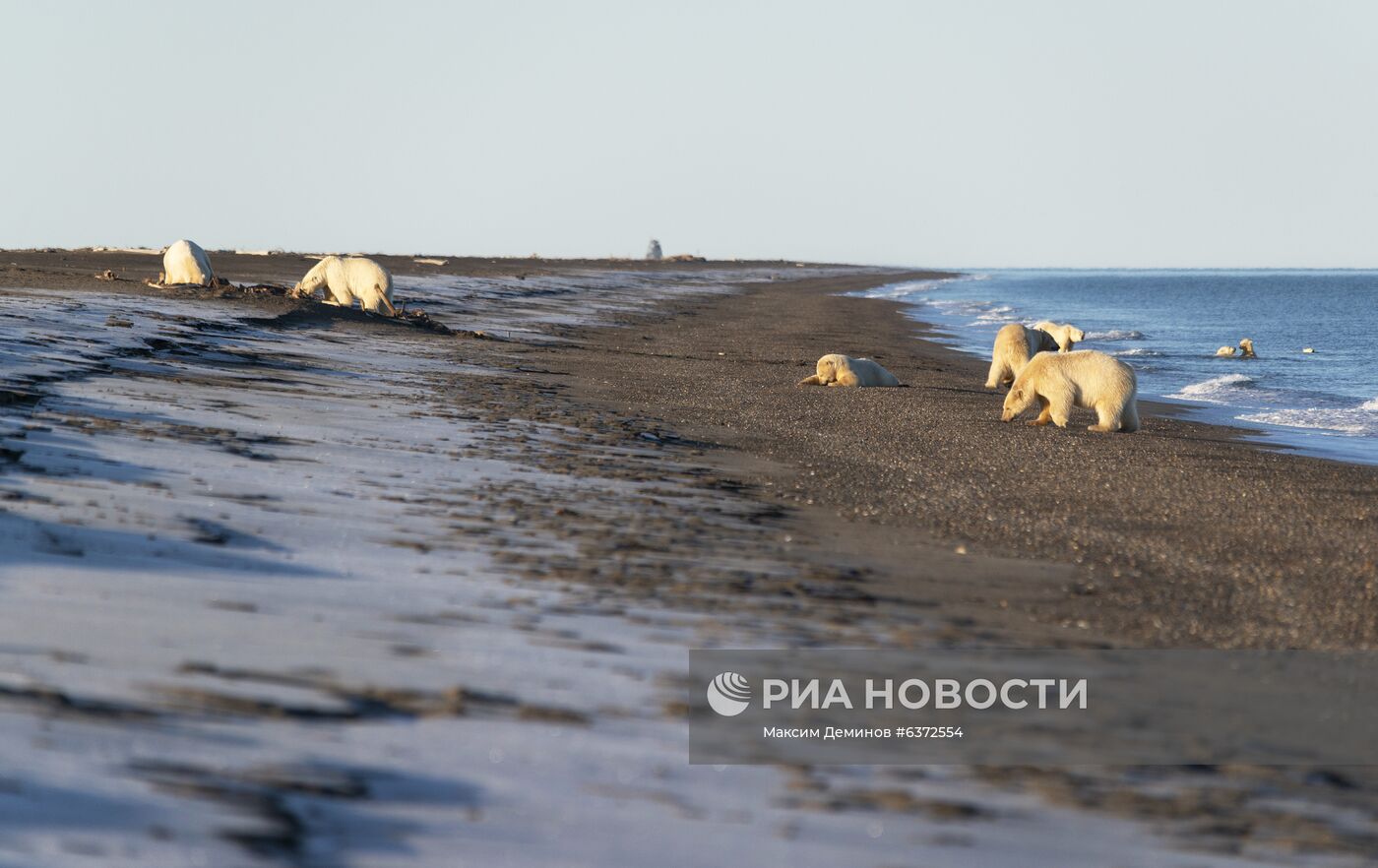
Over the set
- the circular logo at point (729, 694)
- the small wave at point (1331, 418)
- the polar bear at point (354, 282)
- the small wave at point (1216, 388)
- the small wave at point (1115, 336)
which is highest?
the polar bear at point (354, 282)

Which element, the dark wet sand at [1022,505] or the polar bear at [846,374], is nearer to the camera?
the dark wet sand at [1022,505]

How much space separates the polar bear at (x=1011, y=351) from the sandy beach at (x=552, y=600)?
184 inches

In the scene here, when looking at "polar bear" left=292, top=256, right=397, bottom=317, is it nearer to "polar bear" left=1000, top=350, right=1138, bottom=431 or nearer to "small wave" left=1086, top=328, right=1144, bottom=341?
"polar bear" left=1000, top=350, right=1138, bottom=431

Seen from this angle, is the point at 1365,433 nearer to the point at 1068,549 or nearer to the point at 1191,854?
the point at 1068,549

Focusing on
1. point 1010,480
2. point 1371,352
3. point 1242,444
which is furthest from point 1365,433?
point 1371,352

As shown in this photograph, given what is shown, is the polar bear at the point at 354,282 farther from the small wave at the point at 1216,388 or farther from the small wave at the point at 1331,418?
the small wave at the point at 1331,418

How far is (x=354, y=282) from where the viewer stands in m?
25.2

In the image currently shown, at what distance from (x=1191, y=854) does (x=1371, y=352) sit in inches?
1480

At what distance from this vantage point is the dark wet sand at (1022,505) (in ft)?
21.2

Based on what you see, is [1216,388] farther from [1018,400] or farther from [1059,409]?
[1018,400]

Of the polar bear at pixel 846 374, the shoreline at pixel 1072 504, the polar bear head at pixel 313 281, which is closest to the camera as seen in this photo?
the shoreline at pixel 1072 504

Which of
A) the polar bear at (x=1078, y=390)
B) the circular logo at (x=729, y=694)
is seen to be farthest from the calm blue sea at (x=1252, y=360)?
the circular logo at (x=729, y=694)

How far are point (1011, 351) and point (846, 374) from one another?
262 cm

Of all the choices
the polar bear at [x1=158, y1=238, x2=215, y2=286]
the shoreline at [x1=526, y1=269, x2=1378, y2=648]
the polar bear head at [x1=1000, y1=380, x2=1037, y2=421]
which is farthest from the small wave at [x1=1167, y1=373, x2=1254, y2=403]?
the polar bear at [x1=158, y1=238, x2=215, y2=286]
